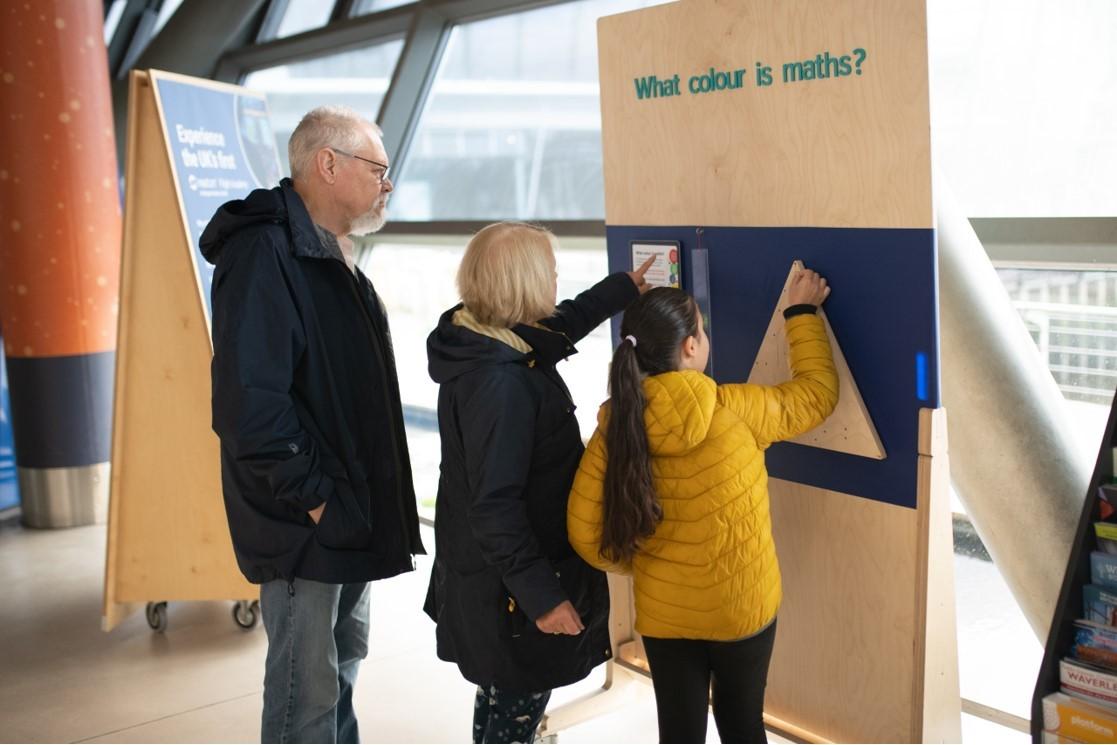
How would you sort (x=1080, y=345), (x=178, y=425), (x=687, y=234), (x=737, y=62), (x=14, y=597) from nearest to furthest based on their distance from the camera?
1. (x=737, y=62)
2. (x=687, y=234)
3. (x=1080, y=345)
4. (x=178, y=425)
5. (x=14, y=597)

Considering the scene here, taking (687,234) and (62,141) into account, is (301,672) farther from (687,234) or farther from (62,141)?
(62,141)

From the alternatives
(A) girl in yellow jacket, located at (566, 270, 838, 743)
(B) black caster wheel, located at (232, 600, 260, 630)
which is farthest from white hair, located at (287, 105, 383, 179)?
(B) black caster wheel, located at (232, 600, 260, 630)

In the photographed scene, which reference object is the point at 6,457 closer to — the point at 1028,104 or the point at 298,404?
the point at 298,404

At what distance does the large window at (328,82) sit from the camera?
5.75 meters

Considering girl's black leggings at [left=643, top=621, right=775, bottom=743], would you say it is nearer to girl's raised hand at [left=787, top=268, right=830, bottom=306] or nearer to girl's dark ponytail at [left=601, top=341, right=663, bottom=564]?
girl's dark ponytail at [left=601, top=341, right=663, bottom=564]

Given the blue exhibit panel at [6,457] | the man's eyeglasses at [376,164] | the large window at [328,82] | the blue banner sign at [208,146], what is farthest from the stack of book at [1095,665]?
the blue exhibit panel at [6,457]

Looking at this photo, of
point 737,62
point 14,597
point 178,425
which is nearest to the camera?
point 737,62

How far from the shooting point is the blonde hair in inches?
82.1

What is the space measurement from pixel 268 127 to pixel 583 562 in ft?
9.12

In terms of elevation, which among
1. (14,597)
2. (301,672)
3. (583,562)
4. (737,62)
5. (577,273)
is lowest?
(14,597)

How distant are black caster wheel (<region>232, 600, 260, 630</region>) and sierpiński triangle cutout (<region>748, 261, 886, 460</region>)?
2216mm

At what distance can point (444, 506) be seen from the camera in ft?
7.23

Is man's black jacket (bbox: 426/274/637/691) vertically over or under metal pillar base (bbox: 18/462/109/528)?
over

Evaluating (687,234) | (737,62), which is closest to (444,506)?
(687,234)
